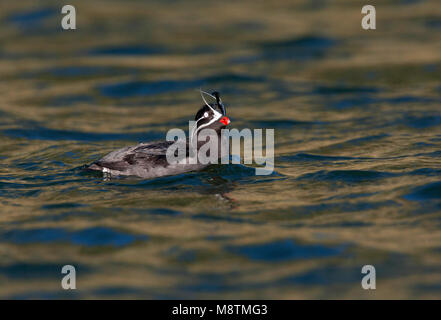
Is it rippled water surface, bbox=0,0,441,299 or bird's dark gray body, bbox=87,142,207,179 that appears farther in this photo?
bird's dark gray body, bbox=87,142,207,179

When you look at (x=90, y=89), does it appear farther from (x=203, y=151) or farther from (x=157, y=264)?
(x=157, y=264)

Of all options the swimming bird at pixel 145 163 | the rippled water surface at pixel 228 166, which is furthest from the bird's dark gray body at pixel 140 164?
the rippled water surface at pixel 228 166

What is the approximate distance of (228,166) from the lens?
12.0m

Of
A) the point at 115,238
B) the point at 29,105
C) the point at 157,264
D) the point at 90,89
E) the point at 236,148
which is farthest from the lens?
the point at 90,89

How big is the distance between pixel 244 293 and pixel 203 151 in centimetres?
428

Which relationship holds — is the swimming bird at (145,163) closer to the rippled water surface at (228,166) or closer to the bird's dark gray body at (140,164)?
the bird's dark gray body at (140,164)

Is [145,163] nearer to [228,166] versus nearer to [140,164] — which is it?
[140,164]

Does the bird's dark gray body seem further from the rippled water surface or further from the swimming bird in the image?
the rippled water surface

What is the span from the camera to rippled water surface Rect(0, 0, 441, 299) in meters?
8.66

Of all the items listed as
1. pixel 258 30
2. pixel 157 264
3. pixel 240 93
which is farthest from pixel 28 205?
pixel 258 30

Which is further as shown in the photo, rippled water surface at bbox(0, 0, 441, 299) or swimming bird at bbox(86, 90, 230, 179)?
swimming bird at bbox(86, 90, 230, 179)

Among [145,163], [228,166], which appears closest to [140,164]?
[145,163]

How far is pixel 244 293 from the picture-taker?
26.3 feet

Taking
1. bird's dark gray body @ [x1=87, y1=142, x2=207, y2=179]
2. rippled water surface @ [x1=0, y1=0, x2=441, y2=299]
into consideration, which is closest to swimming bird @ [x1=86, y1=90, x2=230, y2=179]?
bird's dark gray body @ [x1=87, y1=142, x2=207, y2=179]
